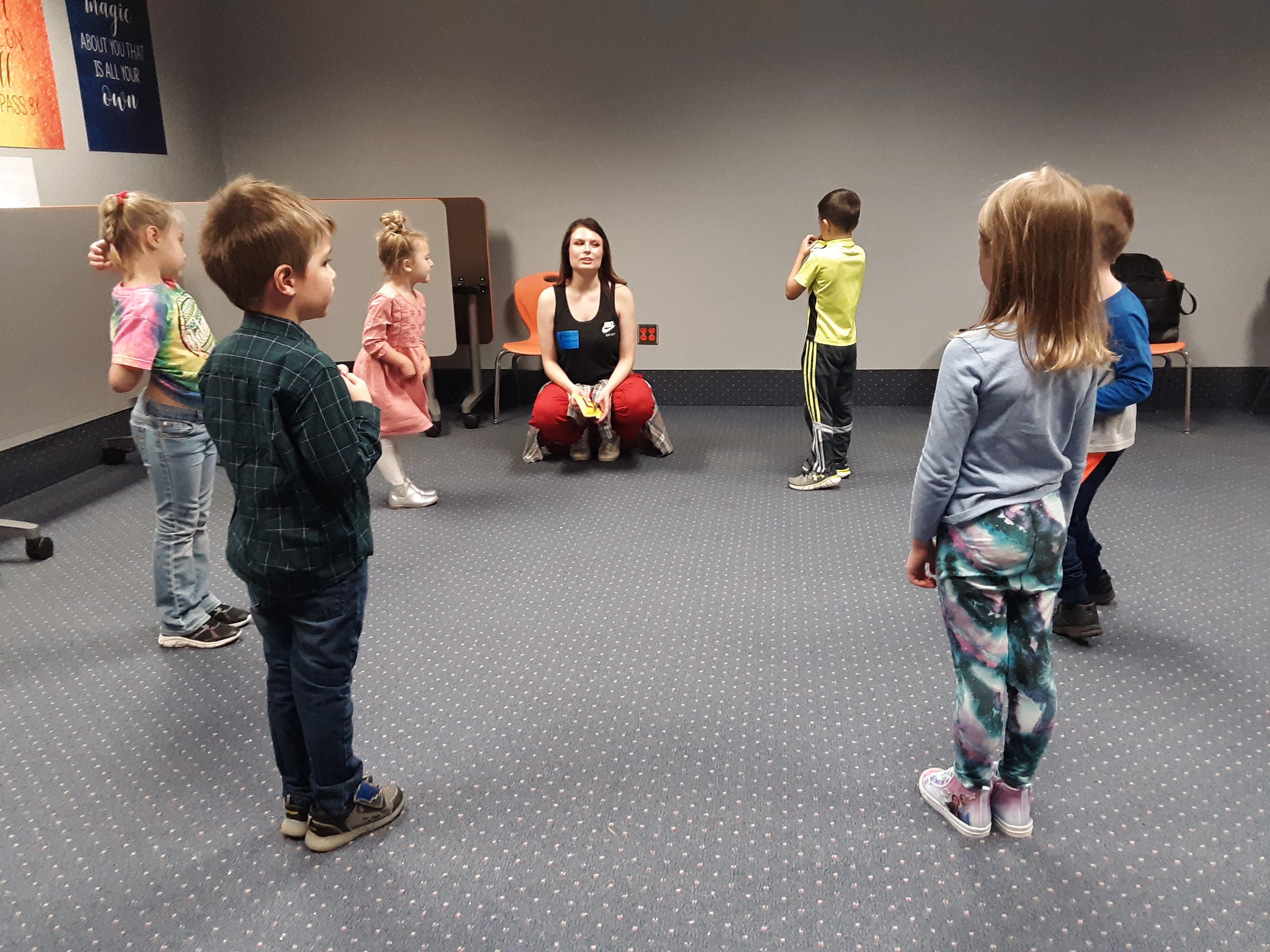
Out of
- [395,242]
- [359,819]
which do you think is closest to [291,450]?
[359,819]

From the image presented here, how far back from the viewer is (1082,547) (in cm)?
236

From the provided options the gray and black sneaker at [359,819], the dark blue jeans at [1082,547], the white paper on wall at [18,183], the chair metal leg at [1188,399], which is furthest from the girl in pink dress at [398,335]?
the chair metal leg at [1188,399]

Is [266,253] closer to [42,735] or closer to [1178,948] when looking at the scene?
[42,735]

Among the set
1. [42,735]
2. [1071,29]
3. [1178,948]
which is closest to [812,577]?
[1178,948]

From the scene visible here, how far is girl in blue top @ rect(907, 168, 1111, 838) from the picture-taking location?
1.30 m

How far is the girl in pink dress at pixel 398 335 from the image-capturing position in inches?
127

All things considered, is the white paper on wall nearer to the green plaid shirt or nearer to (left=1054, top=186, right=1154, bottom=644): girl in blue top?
the green plaid shirt

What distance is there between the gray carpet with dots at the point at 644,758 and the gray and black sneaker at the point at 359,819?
0.03 metres

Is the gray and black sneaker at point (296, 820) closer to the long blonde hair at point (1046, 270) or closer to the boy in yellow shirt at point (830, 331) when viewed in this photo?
the long blonde hair at point (1046, 270)

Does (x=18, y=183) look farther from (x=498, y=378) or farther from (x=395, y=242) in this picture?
(x=498, y=378)

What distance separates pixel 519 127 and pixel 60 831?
4104 mm

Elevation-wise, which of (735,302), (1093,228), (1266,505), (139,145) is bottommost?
(1266,505)

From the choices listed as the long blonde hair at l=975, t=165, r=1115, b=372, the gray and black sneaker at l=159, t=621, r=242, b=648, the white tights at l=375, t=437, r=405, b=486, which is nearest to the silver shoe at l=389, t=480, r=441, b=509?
the white tights at l=375, t=437, r=405, b=486

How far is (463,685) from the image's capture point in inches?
85.4
